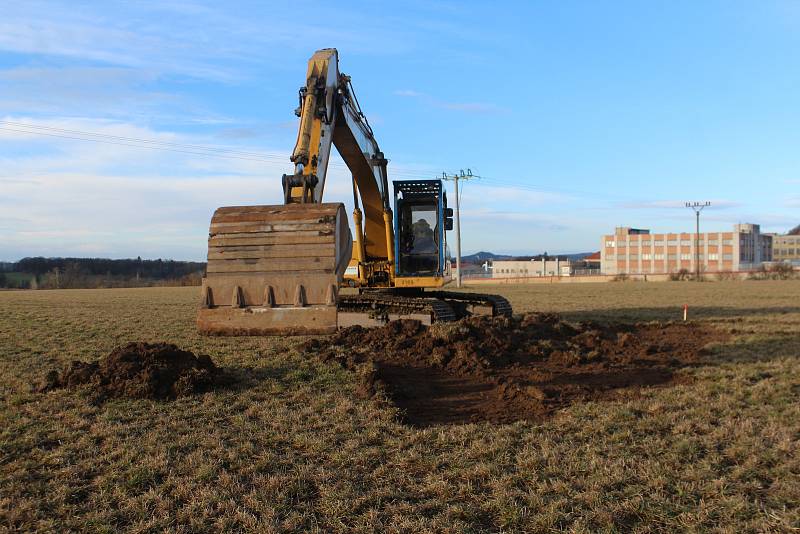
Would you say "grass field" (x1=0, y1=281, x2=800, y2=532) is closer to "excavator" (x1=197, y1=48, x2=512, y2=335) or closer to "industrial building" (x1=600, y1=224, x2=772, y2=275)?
"excavator" (x1=197, y1=48, x2=512, y2=335)

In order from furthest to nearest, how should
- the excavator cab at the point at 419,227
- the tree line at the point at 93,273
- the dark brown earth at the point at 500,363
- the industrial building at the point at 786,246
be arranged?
the industrial building at the point at 786,246, the tree line at the point at 93,273, the excavator cab at the point at 419,227, the dark brown earth at the point at 500,363

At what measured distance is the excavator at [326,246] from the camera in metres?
8.30

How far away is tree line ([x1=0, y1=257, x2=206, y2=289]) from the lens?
72375 mm

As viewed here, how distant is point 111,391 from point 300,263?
2.95 metres

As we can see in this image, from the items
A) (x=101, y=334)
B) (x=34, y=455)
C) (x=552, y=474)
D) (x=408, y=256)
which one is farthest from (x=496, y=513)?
(x=101, y=334)

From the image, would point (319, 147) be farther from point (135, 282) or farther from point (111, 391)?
point (135, 282)

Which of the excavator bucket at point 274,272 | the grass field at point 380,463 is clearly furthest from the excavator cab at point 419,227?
the excavator bucket at point 274,272

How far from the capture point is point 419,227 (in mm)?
15328

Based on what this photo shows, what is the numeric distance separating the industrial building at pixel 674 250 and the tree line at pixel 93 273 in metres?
77.5

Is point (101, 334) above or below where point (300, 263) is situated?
below

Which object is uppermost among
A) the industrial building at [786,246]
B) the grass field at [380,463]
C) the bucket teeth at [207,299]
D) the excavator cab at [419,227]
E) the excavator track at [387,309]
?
the industrial building at [786,246]

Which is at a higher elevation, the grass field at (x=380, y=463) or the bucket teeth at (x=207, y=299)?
the bucket teeth at (x=207, y=299)

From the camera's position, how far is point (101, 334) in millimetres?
15609

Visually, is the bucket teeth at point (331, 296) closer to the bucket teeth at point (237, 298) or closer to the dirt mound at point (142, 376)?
the bucket teeth at point (237, 298)
